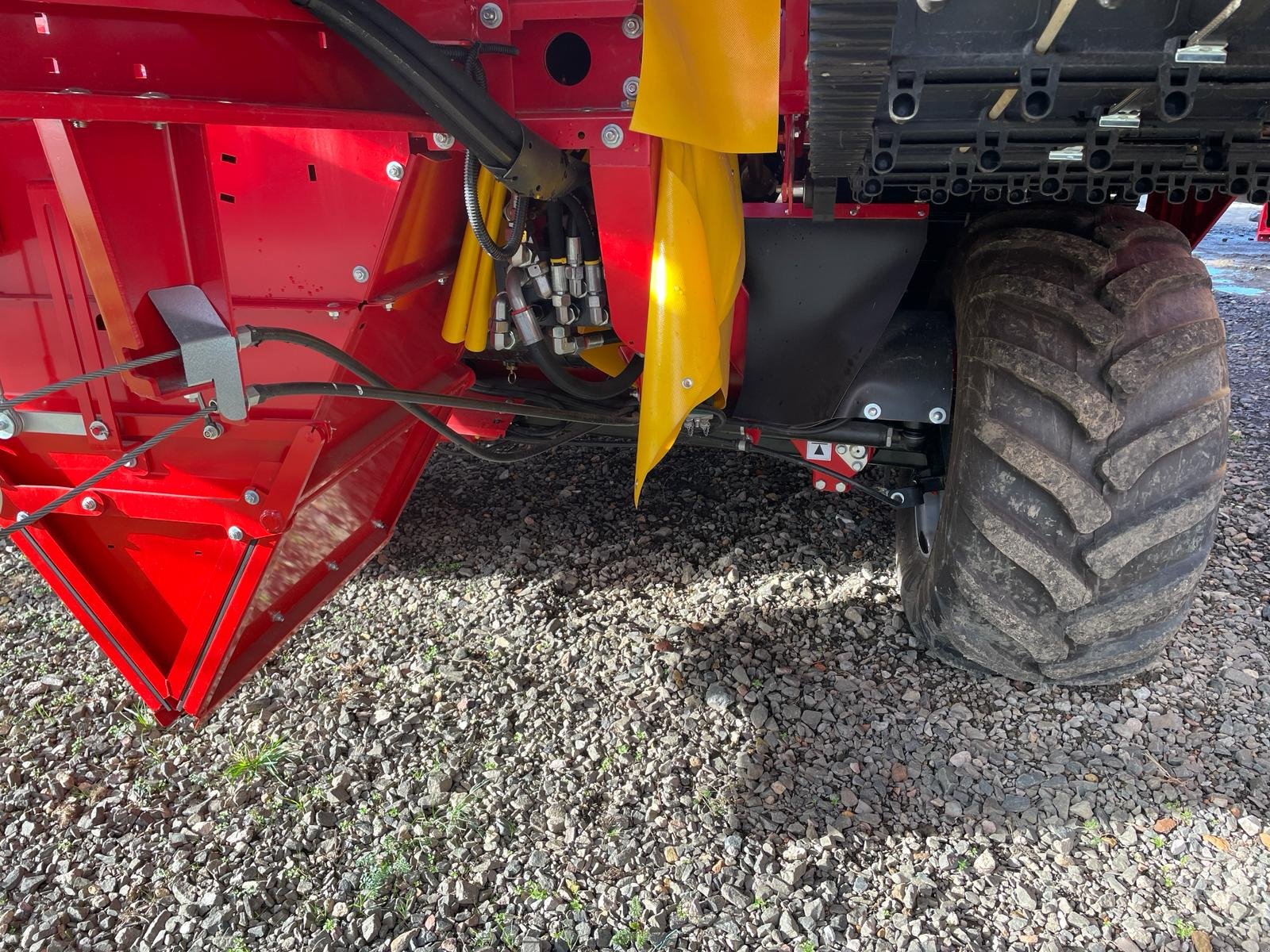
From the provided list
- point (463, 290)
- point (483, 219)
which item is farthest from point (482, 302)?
point (483, 219)

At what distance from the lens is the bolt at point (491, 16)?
1.50 meters

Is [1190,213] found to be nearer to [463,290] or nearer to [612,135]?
[612,135]

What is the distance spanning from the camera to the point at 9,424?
5.86 feet

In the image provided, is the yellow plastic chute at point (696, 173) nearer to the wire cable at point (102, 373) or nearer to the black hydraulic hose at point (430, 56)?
the black hydraulic hose at point (430, 56)

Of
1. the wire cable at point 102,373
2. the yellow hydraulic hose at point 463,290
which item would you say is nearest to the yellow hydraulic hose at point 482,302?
the yellow hydraulic hose at point 463,290

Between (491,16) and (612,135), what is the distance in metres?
0.27

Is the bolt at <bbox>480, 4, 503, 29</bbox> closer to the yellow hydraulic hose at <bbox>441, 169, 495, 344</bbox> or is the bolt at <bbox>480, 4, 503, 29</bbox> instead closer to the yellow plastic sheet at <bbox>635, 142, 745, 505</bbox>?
the yellow plastic sheet at <bbox>635, 142, 745, 505</bbox>

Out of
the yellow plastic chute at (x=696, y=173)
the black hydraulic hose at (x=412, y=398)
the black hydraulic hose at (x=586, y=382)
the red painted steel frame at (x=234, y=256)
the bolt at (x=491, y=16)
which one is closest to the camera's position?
the red painted steel frame at (x=234, y=256)

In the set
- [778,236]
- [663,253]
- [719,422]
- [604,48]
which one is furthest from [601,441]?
[604,48]

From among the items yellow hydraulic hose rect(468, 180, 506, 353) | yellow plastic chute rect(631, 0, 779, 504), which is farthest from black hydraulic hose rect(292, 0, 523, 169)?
yellow hydraulic hose rect(468, 180, 506, 353)

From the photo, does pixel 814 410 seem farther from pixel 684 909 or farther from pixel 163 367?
pixel 163 367

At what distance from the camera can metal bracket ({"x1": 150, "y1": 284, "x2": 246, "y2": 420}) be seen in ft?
4.62

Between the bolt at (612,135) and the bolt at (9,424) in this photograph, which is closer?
the bolt at (612,135)

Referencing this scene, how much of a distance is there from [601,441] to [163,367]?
1584 mm
